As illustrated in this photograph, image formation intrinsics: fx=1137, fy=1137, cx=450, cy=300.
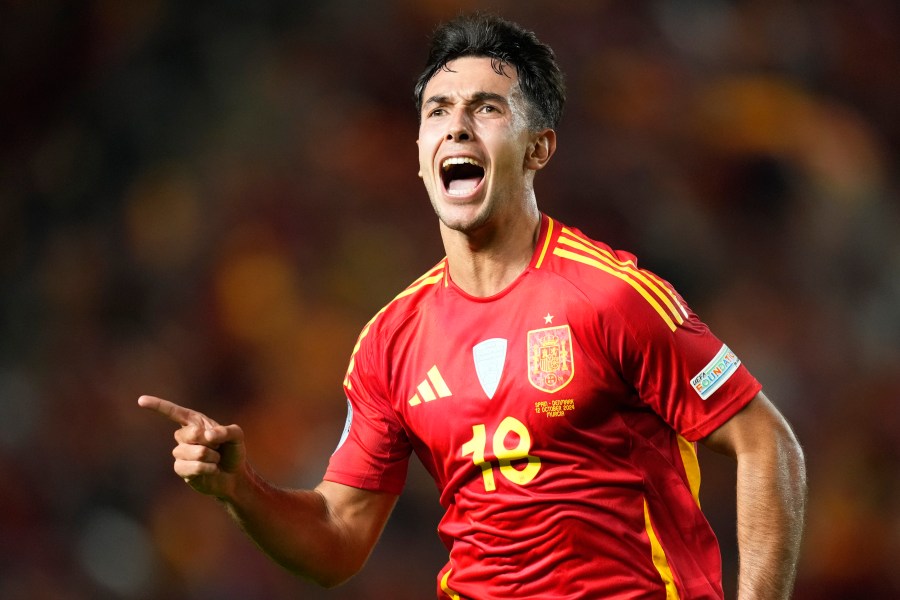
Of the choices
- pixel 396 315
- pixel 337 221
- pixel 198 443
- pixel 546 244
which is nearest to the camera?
pixel 198 443

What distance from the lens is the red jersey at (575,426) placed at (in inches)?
92.9

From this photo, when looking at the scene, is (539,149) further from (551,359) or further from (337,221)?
(337,221)

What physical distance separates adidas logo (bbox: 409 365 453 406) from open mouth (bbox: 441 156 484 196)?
42 cm

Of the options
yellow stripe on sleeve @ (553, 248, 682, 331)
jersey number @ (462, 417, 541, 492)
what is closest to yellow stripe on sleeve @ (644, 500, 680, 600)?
jersey number @ (462, 417, 541, 492)

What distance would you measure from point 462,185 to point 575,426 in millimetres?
632

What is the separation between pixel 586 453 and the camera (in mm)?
2414

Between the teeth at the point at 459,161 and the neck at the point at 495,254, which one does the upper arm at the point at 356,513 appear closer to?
the neck at the point at 495,254

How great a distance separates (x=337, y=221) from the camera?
17.7 feet

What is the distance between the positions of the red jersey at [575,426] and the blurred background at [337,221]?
8.90 feet

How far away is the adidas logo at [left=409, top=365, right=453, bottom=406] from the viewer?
2.58 meters

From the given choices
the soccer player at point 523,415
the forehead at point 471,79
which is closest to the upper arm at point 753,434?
the soccer player at point 523,415

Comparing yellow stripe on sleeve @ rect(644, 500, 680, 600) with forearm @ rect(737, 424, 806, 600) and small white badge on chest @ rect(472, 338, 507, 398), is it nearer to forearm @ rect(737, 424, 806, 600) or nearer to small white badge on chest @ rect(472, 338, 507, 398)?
forearm @ rect(737, 424, 806, 600)

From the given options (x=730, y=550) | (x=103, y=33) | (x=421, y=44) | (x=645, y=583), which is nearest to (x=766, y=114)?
(x=421, y=44)

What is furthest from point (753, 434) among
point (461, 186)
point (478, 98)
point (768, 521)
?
point (478, 98)
